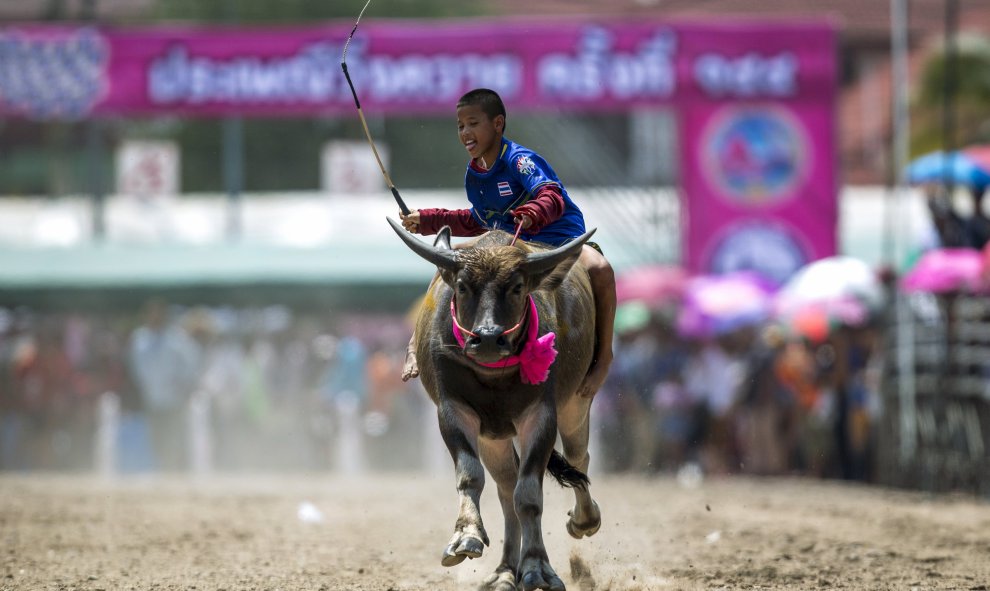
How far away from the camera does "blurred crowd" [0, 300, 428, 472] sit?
18.4 m

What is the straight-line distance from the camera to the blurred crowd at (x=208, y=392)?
1841cm

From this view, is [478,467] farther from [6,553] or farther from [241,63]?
[241,63]

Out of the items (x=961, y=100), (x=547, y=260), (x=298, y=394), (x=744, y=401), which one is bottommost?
(x=744, y=401)

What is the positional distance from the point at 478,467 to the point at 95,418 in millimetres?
13257

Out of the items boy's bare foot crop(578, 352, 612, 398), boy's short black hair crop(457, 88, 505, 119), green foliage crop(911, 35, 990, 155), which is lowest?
boy's bare foot crop(578, 352, 612, 398)

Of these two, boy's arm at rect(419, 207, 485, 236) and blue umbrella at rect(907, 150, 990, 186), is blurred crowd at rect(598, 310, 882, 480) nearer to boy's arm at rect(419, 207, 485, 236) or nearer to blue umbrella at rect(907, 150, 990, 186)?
blue umbrella at rect(907, 150, 990, 186)

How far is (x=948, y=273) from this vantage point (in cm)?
1335

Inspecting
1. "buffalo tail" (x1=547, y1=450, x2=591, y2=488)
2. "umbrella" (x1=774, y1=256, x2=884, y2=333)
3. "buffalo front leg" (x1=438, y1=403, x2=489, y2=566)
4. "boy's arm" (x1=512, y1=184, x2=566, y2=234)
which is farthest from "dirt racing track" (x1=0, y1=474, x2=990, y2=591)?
"boy's arm" (x1=512, y1=184, x2=566, y2=234)

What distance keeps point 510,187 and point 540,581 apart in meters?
2.01

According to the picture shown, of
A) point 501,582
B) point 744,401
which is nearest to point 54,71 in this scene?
point 744,401

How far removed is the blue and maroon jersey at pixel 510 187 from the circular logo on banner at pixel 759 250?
11.3m

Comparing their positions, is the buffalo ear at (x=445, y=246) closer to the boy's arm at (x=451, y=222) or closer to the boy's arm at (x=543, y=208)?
the boy's arm at (x=543, y=208)

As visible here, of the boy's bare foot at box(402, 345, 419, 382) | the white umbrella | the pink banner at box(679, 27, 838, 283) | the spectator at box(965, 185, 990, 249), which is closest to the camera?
the boy's bare foot at box(402, 345, 419, 382)

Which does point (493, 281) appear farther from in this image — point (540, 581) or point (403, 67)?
point (403, 67)
